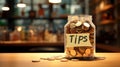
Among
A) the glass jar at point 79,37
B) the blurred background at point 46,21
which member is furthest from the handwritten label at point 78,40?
the blurred background at point 46,21

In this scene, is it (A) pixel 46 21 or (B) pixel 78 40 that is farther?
(A) pixel 46 21

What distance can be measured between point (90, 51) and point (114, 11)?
5310 mm

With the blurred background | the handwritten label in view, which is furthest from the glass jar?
the blurred background

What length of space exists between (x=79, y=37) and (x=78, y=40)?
0.02m

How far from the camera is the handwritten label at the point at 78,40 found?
120cm

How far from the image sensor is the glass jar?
1200 millimetres

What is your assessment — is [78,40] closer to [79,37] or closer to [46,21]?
[79,37]

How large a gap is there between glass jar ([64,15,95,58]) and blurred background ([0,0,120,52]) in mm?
4039

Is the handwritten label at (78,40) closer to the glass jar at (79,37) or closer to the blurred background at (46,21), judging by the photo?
the glass jar at (79,37)

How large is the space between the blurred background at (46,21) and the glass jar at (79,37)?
404 centimetres

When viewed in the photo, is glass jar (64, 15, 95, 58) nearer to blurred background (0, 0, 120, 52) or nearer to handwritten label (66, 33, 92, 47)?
handwritten label (66, 33, 92, 47)

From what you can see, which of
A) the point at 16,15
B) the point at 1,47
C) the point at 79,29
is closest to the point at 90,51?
the point at 79,29

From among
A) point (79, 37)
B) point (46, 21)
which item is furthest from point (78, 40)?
point (46, 21)

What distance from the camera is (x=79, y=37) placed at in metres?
1.22
